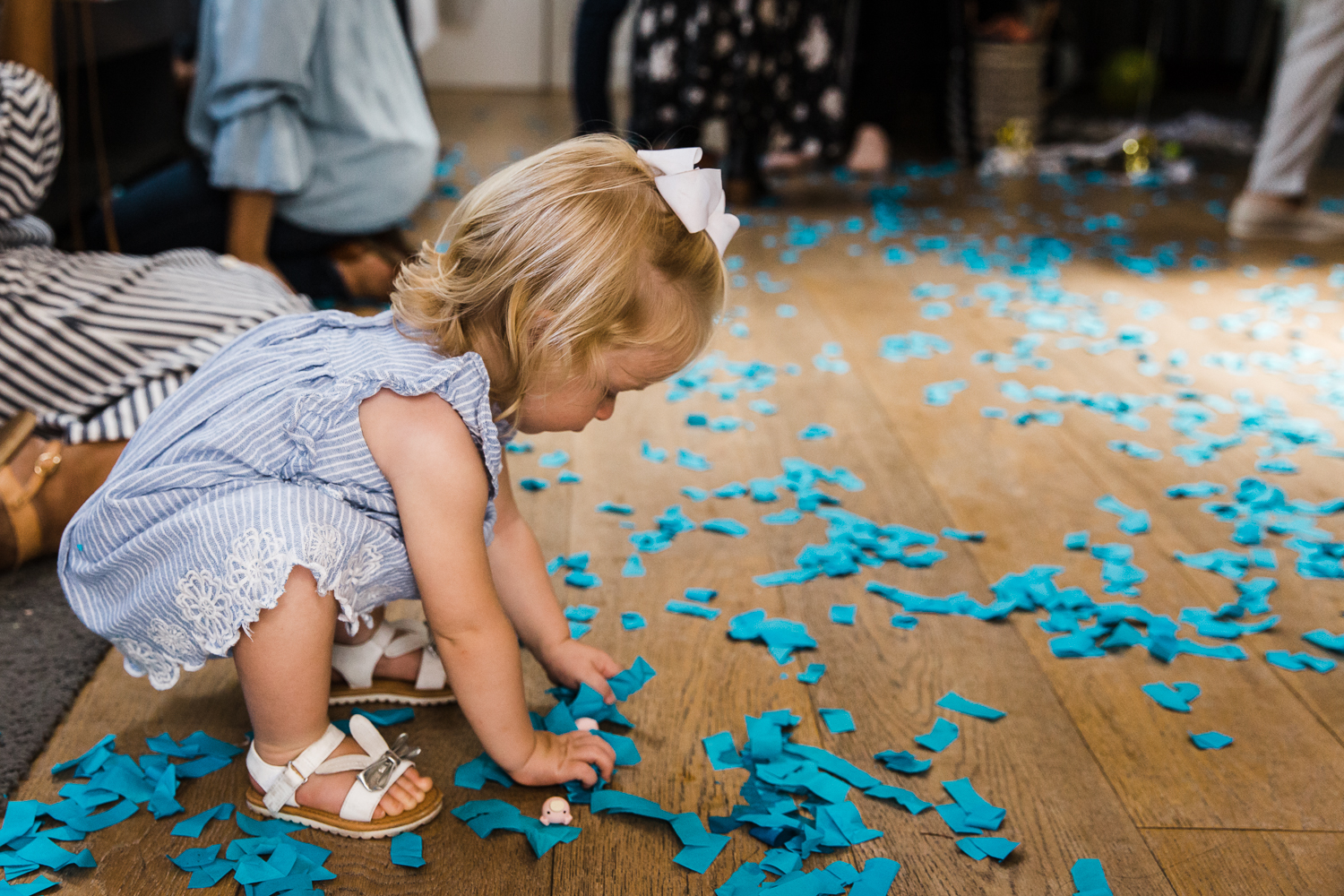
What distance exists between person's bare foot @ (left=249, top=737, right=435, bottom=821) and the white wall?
224 inches

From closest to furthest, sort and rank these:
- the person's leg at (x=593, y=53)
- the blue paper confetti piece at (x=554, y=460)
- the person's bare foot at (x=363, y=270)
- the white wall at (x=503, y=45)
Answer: the blue paper confetti piece at (x=554, y=460)
the person's bare foot at (x=363, y=270)
the person's leg at (x=593, y=53)
the white wall at (x=503, y=45)

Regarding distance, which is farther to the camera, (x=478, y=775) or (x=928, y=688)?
(x=928, y=688)

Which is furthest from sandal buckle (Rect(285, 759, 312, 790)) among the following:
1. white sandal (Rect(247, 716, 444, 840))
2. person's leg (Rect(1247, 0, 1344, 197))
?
person's leg (Rect(1247, 0, 1344, 197))

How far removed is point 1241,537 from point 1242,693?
35cm

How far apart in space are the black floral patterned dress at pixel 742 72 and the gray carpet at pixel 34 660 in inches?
87.0

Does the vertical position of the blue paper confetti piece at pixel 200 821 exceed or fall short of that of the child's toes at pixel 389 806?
it falls short

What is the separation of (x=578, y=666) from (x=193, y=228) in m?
1.42

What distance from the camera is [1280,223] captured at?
9.59ft

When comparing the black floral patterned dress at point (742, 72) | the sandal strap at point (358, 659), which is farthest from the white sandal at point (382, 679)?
the black floral patterned dress at point (742, 72)

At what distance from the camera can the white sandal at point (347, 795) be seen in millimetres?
A: 865

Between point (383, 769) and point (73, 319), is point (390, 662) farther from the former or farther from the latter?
point (73, 319)

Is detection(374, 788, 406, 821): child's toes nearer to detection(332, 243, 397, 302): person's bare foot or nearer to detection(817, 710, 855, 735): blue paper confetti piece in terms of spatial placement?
detection(817, 710, 855, 735): blue paper confetti piece

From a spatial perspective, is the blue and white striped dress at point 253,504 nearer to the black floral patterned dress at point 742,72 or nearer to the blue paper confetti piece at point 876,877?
the blue paper confetti piece at point 876,877

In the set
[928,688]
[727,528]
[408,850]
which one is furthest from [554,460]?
[408,850]
